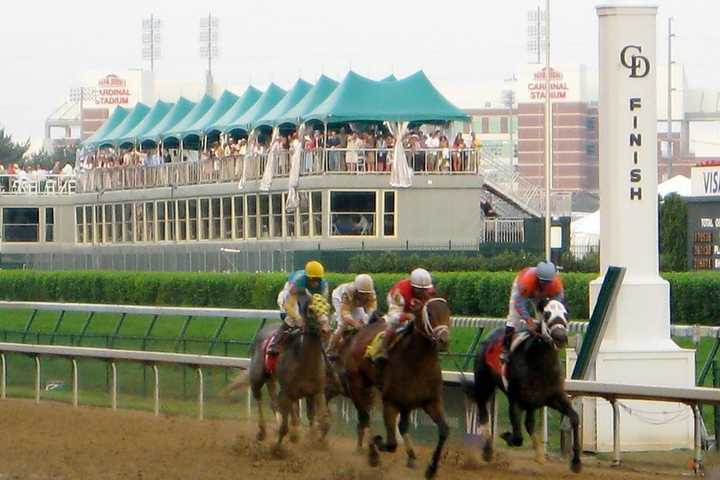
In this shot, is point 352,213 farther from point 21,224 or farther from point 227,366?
point 227,366

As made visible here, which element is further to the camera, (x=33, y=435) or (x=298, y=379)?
(x=33, y=435)

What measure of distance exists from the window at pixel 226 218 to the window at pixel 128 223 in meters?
5.70

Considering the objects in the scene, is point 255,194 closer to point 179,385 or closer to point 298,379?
point 179,385

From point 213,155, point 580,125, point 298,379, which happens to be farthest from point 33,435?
point 580,125

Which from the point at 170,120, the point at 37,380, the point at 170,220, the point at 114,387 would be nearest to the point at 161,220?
the point at 170,220

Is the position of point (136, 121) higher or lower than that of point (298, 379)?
higher

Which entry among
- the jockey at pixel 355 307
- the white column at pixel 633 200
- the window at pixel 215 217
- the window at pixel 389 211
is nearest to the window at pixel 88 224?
the window at pixel 215 217

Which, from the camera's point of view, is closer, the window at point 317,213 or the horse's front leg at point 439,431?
the horse's front leg at point 439,431

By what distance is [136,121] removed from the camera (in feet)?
173

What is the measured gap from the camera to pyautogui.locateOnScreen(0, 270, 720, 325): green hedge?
2369 cm

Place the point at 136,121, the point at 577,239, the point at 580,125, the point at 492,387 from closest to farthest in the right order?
the point at 492,387, the point at 577,239, the point at 136,121, the point at 580,125

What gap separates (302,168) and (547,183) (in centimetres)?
607

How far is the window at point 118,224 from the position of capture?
154ft

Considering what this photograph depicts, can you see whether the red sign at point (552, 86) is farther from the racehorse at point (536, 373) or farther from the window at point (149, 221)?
the racehorse at point (536, 373)
